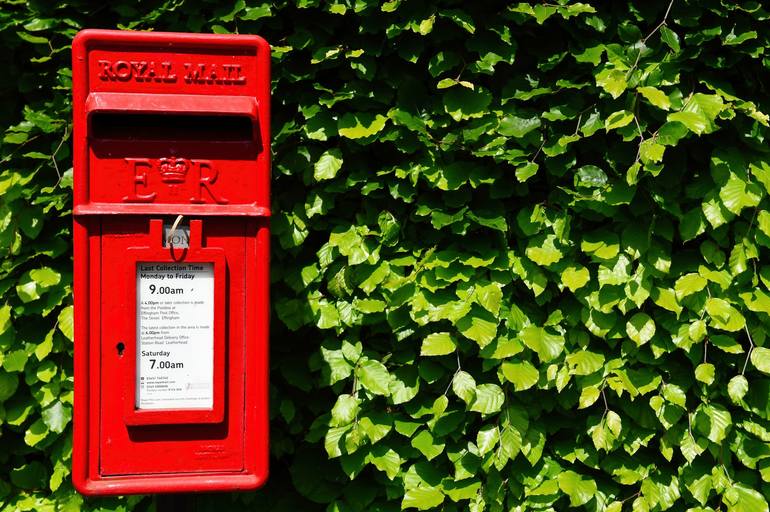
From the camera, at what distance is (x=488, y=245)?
2.66 metres

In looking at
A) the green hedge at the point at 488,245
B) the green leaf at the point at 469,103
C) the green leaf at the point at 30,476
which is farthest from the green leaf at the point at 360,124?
the green leaf at the point at 30,476

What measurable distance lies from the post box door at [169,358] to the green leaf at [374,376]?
624mm

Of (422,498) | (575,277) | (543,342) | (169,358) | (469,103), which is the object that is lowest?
(422,498)

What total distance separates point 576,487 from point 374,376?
0.90 meters

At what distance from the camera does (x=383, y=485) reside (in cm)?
279

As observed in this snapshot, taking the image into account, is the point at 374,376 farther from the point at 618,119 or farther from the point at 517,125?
the point at 618,119

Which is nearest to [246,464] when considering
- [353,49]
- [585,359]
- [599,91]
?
[585,359]

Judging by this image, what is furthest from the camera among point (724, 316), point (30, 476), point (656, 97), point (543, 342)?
point (30, 476)

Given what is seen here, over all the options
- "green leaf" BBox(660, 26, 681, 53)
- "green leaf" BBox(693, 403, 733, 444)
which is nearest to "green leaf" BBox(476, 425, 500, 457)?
"green leaf" BBox(693, 403, 733, 444)

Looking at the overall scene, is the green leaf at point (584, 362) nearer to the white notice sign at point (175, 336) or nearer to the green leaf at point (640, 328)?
the green leaf at point (640, 328)

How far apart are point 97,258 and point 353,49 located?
4.03ft

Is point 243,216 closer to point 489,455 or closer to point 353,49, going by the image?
point 353,49

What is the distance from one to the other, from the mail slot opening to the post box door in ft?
0.81

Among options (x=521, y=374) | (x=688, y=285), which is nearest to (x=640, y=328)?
(x=688, y=285)
